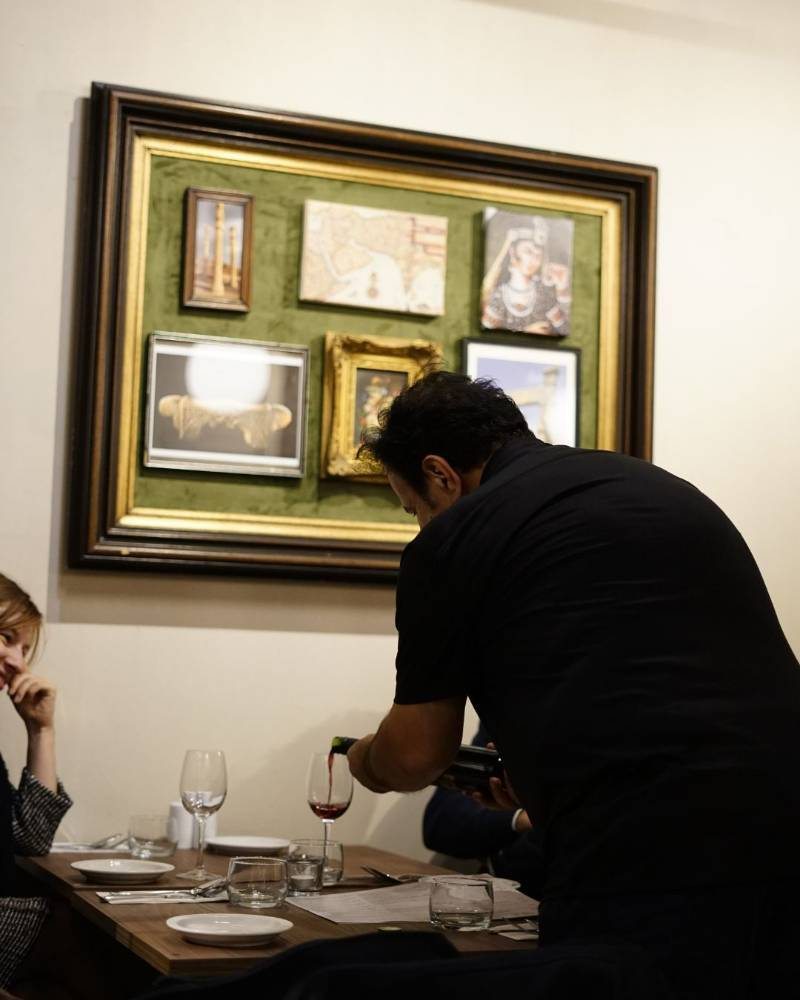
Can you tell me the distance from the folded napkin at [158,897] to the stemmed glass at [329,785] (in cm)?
30

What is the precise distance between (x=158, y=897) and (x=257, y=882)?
0.24 metres

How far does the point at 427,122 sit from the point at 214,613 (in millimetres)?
1343

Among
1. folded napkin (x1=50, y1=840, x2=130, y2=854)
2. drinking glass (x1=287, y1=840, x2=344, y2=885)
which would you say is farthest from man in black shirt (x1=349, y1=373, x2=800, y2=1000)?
folded napkin (x1=50, y1=840, x2=130, y2=854)

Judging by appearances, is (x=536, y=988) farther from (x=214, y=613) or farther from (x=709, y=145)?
(x=709, y=145)

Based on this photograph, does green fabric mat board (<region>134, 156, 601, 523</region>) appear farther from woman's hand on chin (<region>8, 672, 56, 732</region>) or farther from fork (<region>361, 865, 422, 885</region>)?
fork (<region>361, 865, 422, 885</region>)

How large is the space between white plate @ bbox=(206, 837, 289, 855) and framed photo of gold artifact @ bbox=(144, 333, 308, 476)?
843 mm

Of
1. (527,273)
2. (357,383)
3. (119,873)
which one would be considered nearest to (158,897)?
(119,873)

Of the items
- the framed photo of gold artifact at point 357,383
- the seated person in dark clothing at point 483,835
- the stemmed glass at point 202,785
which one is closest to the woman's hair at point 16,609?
the stemmed glass at point 202,785

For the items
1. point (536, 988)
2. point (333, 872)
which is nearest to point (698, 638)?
point (536, 988)

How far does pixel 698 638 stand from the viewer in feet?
5.32

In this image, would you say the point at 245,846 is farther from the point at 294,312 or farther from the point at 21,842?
the point at 294,312

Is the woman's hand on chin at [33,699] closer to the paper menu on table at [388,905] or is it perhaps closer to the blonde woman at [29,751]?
the blonde woman at [29,751]

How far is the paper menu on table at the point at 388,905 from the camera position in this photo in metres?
1.98

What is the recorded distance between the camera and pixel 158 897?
84.5 inches
